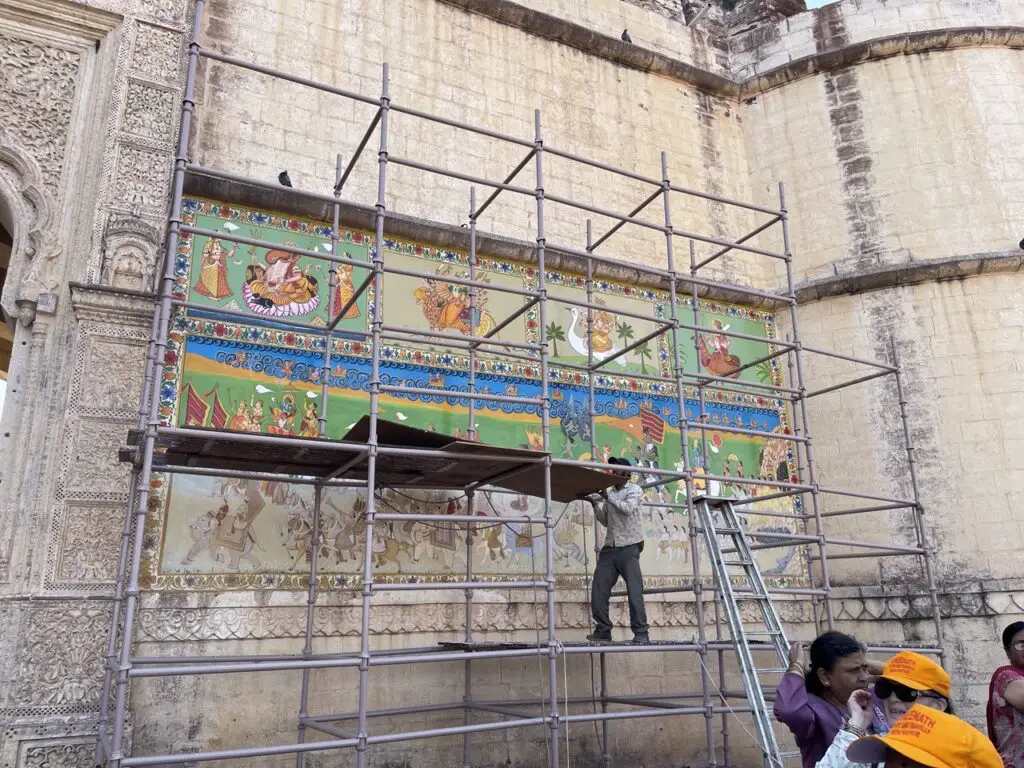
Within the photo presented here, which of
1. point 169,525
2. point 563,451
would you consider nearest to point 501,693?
point 563,451

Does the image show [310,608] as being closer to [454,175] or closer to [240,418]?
[240,418]

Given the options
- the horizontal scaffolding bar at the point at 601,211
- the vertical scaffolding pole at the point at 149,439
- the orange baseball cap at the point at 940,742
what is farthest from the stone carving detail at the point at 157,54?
the orange baseball cap at the point at 940,742

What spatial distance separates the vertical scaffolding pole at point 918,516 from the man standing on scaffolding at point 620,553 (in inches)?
114

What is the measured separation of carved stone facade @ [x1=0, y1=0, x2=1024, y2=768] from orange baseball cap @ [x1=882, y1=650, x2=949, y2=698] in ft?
14.7

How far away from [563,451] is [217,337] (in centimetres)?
316

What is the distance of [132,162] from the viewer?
262 inches

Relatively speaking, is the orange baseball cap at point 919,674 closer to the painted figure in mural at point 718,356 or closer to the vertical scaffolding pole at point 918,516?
the vertical scaffolding pole at point 918,516

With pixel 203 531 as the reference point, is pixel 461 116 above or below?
above

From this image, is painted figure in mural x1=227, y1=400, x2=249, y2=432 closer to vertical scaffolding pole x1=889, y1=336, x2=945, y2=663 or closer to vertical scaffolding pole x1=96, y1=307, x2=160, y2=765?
vertical scaffolding pole x1=96, y1=307, x2=160, y2=765

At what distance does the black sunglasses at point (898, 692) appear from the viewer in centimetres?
281

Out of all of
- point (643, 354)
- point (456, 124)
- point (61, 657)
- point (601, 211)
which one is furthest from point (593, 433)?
point (61, 657)

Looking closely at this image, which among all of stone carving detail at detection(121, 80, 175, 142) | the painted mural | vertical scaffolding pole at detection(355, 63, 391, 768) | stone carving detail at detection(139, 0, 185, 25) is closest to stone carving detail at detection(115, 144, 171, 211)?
stone carving detail at detection(121, 80, 175, 142)

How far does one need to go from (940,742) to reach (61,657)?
17.6ft

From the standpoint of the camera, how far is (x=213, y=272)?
22.3 feet
